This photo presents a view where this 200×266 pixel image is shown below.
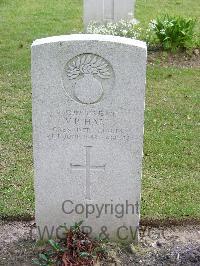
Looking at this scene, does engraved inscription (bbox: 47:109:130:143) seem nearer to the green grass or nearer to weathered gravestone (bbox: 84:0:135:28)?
the green grass

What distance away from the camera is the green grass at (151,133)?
5.39 meters

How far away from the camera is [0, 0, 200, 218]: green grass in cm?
539

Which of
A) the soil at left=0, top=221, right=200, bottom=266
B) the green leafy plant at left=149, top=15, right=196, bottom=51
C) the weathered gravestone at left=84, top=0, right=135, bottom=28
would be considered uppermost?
the weathered gravestone at left=84, top=0, right=135, bottom=28

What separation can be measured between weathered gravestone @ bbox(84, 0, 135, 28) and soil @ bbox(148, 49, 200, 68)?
1.37 metres

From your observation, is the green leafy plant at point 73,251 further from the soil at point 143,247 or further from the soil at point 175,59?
the soil at point 175,59

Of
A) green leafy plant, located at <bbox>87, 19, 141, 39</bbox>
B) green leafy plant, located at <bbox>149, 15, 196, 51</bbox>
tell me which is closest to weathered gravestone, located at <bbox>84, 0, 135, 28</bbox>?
green leafy plant, located at <bbox>87, 19, 141, 39</bbox>

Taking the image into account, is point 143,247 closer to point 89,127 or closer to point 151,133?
point 89,127

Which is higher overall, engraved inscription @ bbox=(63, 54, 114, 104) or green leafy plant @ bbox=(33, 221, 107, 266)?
engraved inscription @ bbox=(63, 54, 114, 104)

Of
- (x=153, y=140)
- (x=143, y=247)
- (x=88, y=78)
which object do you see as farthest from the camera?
(x=153, y=140)

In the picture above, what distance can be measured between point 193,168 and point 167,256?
163cm

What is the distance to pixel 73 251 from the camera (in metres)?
4.31

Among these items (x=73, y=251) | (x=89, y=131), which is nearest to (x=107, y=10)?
Result: (x=89, y=131)

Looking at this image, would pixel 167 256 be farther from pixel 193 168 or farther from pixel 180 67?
pixel 180 67

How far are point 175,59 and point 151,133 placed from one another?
116 inches
